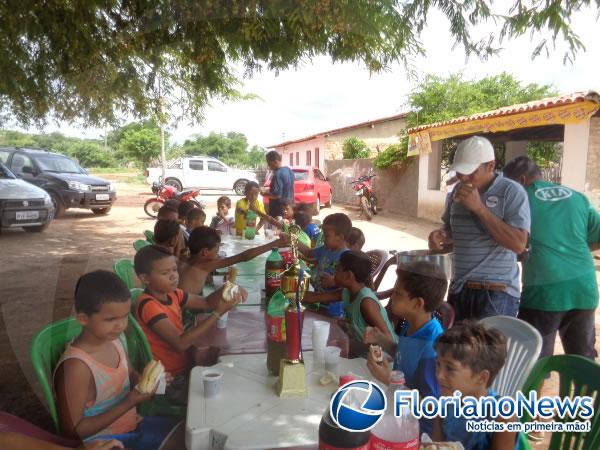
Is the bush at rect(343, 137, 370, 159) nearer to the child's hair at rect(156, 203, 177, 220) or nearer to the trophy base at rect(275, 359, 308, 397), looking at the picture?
the child's hair at rect(156, 203, 177, 220)

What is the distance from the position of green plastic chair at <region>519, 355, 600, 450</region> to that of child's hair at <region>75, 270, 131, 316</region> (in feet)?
4.44

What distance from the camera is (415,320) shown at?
5.81 feet

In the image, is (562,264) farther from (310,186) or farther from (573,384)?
(310,186)

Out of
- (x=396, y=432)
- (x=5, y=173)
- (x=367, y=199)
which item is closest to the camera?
(x=396, y=432)

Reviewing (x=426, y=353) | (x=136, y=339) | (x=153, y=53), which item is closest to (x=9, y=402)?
(x=136, y=339)

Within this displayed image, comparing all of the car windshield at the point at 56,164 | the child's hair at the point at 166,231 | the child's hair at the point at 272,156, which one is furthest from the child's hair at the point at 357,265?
the car windshield at the point at 56,164

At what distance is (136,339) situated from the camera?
74.3 inches

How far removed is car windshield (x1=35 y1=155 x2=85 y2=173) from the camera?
1017cm

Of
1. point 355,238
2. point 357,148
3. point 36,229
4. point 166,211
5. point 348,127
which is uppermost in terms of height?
point 348,127

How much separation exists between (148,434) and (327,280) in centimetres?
143

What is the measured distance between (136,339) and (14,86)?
305 centimetres

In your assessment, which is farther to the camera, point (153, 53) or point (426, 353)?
point (153, 53)

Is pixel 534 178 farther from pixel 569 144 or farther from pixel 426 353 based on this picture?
pixel 569 144

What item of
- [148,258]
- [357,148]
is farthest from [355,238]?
[357,148]
